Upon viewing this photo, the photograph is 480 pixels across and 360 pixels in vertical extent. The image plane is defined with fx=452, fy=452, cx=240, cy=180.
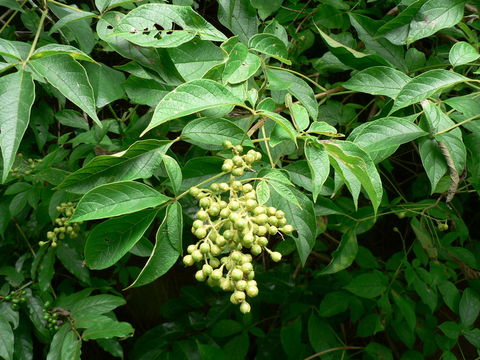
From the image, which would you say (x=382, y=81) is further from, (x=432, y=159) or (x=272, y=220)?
(x=272, y=220)

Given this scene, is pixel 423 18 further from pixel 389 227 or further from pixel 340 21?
pixel 389 227

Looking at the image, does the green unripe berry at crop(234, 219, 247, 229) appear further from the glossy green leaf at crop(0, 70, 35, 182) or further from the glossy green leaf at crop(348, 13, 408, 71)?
the glossy green leaf at crop(348, 13, 408, 71)

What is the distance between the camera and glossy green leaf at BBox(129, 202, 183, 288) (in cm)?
74

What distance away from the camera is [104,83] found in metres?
0.98

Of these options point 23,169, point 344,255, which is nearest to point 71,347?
point 23,169

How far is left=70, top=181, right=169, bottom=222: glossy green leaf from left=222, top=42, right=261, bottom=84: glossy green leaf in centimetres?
24

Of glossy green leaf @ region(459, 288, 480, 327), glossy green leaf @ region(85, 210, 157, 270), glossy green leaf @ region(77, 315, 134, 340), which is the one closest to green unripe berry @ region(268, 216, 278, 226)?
glossy green leaf @ region(85, 210, 157, 270)

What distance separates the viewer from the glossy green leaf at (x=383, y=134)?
2.86 ft

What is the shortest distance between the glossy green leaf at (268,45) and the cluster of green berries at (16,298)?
1.20m

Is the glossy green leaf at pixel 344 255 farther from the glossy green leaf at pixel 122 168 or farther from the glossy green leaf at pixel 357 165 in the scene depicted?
the glossy green leaf at pixel 122 168

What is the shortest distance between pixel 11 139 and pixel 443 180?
4.01ft

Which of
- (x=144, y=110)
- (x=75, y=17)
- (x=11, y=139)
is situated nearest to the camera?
(x=11, y=139)

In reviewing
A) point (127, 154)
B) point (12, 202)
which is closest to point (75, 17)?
point (127, 154)

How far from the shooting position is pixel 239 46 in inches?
31.2
